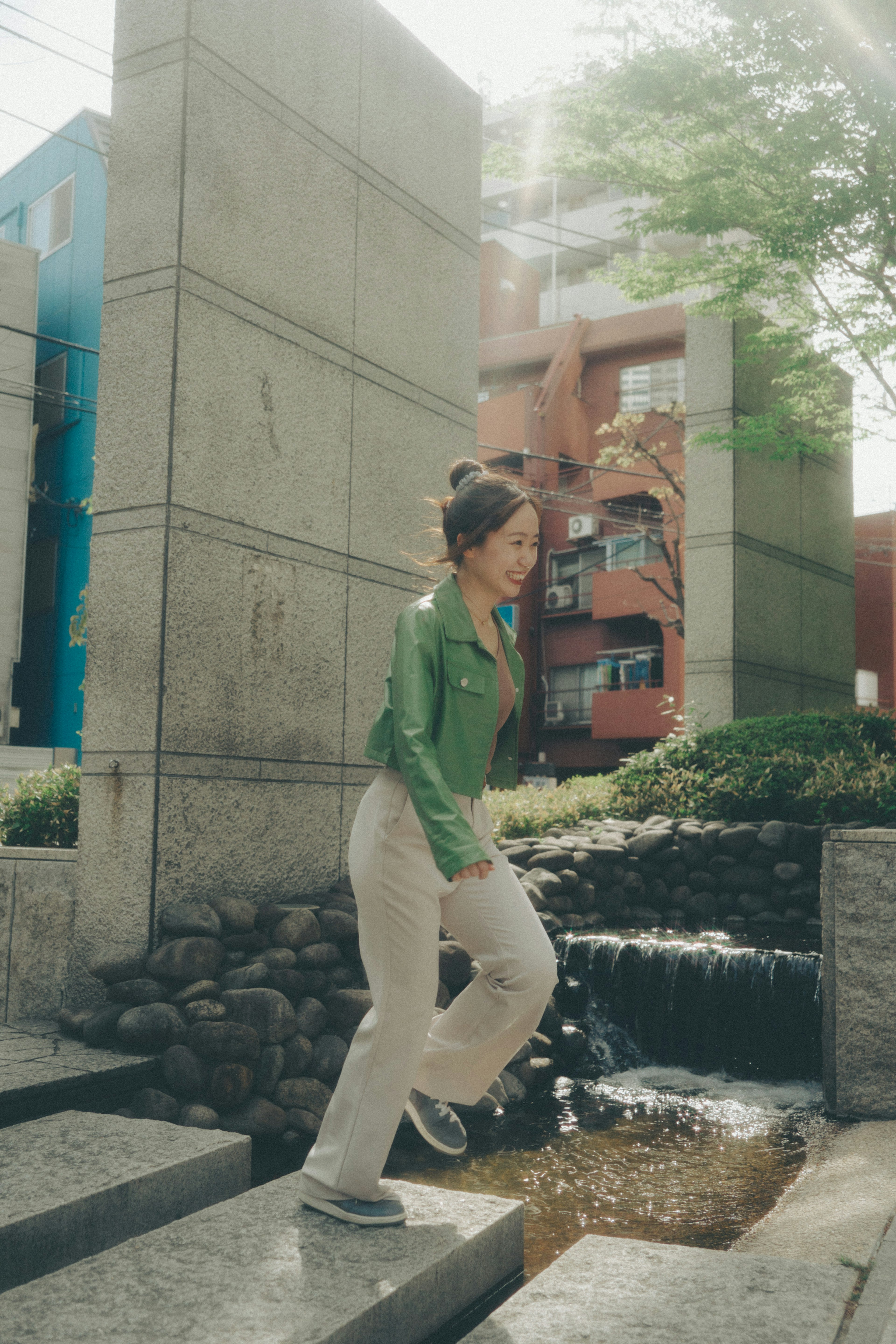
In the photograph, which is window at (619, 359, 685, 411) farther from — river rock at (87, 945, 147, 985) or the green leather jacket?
the green leather jacket

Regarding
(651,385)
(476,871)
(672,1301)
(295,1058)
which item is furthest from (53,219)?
(672,1301)

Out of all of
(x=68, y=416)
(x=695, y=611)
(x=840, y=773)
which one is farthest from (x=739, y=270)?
(x=68, y=416)

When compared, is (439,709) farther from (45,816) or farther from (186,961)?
(45,816)

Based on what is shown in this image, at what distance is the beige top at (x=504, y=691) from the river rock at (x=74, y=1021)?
2.58 metres

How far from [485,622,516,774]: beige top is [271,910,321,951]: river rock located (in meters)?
2.38

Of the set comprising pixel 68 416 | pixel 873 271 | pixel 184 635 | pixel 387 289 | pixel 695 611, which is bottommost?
pixel 184 635

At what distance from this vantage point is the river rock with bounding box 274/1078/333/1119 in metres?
4.56

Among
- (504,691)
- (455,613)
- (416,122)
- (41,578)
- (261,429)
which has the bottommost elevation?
(504,691)

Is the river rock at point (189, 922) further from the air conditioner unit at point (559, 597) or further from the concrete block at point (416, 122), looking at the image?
the air conditioner unit at point (559, 597)

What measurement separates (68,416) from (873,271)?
1474 centimetres

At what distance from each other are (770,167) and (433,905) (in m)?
9.64

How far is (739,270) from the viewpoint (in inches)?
428

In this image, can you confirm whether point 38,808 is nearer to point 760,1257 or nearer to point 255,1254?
point 255,1254

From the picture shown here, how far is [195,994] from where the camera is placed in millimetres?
4645
